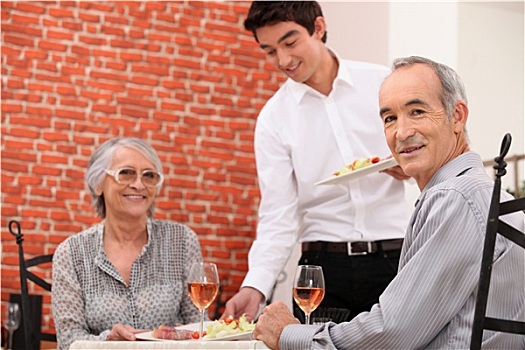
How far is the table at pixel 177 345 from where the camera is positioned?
5.57ft

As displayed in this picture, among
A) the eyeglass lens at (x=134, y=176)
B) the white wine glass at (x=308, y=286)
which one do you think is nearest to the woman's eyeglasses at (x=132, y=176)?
the eyeglass lens at (x=134, y=176)

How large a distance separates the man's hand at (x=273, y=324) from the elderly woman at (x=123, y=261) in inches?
41.3

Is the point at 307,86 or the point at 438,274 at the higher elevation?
the point at 307,86

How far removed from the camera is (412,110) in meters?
1.67

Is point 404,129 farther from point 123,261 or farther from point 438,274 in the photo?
point 123,261

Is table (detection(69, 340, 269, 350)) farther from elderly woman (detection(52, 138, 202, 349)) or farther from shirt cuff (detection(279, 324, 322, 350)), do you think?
elderly woman (detection(52, 138, 202, 349))

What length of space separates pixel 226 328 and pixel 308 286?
260 millimetres

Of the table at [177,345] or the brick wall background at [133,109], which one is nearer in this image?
the table at [177,345]

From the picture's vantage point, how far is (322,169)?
2898 mm

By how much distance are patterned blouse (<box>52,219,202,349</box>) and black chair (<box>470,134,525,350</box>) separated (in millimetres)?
1624

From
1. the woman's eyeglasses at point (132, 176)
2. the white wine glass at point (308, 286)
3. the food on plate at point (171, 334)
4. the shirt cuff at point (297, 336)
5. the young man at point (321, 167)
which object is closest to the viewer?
the shirt cuff at point (297, 336)

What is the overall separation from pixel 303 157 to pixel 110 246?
786 mm

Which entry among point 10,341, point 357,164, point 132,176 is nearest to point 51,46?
point 10,341

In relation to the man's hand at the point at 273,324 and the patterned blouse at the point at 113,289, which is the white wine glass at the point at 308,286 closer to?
the man's hand at the point at 273,324
